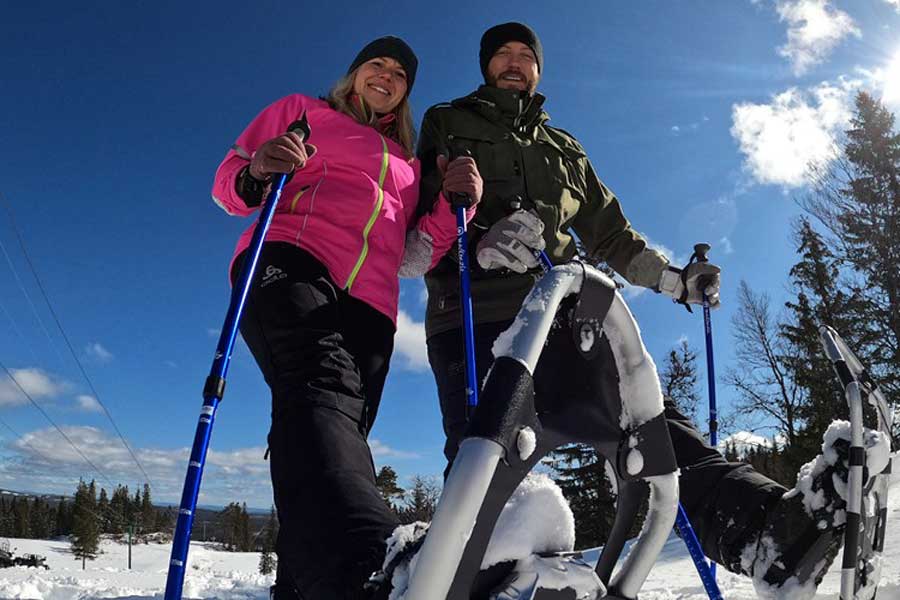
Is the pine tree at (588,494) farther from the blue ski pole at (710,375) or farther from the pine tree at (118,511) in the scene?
the pine tree at (118,511)

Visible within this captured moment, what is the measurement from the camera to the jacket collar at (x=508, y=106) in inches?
126

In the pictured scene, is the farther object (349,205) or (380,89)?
(380,89)

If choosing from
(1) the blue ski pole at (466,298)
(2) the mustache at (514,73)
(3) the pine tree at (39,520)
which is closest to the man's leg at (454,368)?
(1) the blue ski pole at (466,298)

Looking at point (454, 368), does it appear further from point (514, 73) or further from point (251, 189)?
point (514, 73)

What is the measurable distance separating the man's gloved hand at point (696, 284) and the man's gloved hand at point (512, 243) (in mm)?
794

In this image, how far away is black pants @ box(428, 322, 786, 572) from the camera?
118 cm

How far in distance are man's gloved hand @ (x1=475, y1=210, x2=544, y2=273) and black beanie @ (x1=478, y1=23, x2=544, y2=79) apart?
1277 mm

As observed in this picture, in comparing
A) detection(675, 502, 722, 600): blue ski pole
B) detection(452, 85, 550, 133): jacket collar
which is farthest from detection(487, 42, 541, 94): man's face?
detection(675, 502, 722, 600): blue ski pole

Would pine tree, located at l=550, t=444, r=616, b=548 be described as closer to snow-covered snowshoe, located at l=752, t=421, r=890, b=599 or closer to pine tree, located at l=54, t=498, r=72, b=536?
snow-covered snowshoe, located at l=752, t=421, r=890, b=599

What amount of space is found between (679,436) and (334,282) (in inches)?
51.5

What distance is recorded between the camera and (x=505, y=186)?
→ 3.06 m

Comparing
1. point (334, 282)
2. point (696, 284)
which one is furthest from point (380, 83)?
point (696, 284)

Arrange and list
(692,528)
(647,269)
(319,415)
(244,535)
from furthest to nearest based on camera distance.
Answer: (244,535), (647,269), (692,528), (319,415)

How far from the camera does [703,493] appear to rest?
1.93 metres
